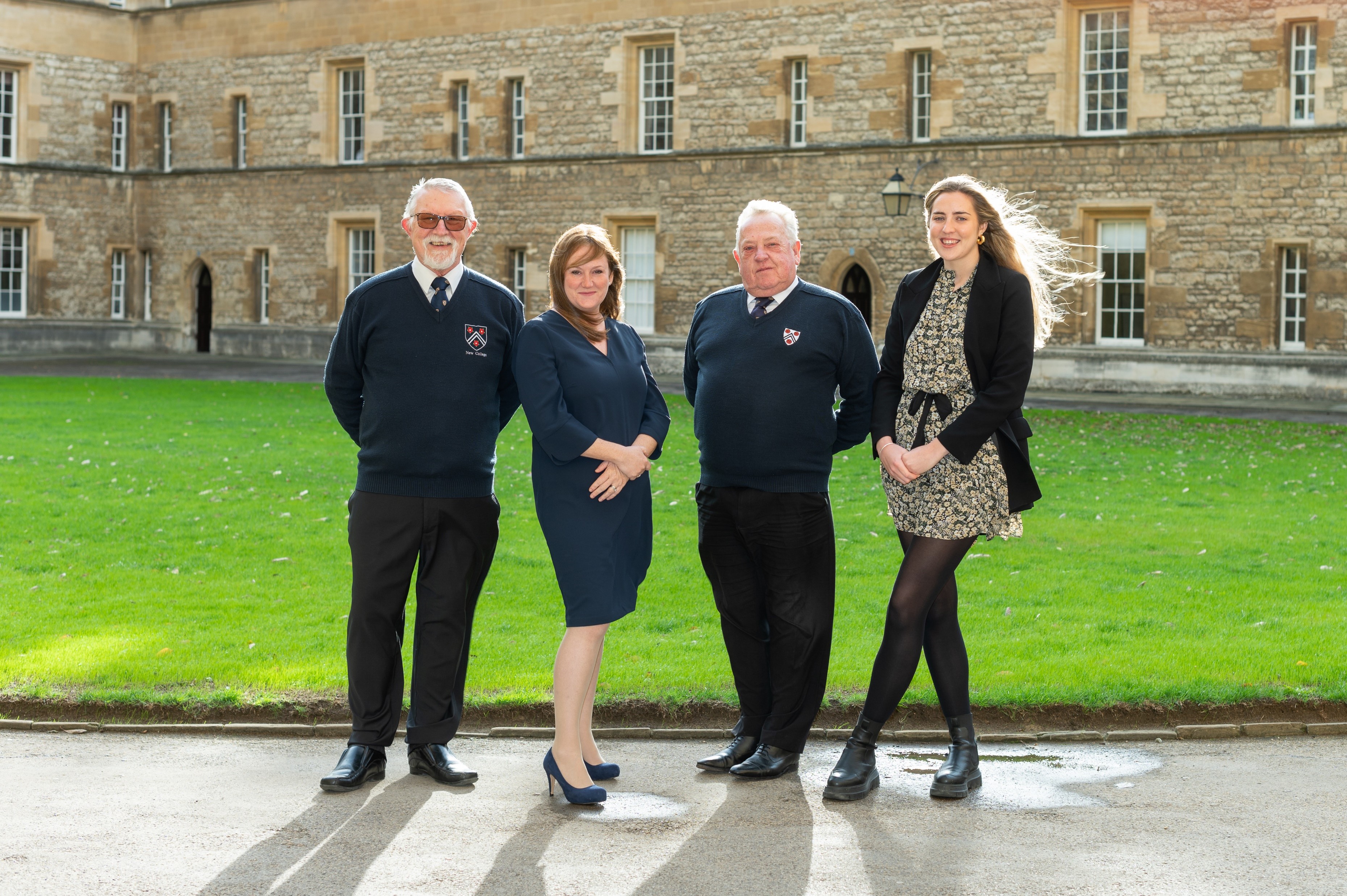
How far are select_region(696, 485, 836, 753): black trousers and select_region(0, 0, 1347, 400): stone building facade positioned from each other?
66.7ft

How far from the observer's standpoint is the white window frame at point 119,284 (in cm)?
3503

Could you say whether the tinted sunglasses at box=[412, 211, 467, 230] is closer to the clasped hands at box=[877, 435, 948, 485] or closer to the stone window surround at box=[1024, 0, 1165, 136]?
the clasped hands at box=[877, 435, 948, 485]

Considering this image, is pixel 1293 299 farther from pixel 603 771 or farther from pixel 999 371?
pixel 603 771

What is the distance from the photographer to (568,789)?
185 inches

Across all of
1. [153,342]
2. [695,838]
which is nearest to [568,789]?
[695,838]

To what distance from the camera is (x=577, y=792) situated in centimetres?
470

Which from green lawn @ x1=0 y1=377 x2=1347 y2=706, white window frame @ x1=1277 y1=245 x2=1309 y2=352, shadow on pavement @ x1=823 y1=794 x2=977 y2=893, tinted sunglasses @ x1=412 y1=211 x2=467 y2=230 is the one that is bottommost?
shadow on pavement @ x1=823 y1=794 x2=977 y2=893

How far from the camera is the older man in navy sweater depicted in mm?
5141

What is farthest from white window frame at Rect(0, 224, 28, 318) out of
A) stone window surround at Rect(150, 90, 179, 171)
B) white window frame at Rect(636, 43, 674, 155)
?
white window frame at Rect(636, 43, 674, 155)

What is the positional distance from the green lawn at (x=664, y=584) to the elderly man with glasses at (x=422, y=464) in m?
0.80

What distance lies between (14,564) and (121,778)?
426cm

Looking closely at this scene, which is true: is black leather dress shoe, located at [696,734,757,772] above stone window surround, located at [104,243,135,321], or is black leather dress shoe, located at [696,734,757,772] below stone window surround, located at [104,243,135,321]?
below

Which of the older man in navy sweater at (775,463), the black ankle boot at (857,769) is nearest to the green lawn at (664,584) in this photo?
the older man in navy sweater at (775,463)

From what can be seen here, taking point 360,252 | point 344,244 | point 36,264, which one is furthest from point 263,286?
point 36,264
